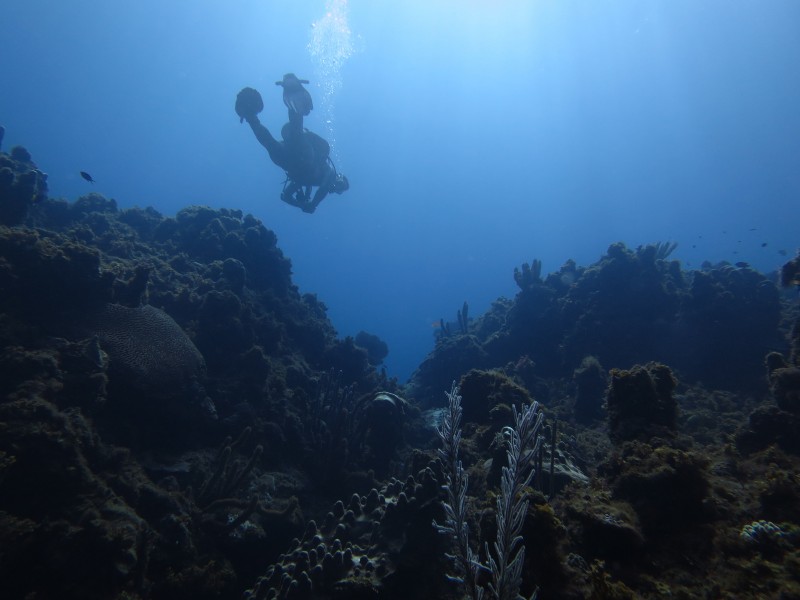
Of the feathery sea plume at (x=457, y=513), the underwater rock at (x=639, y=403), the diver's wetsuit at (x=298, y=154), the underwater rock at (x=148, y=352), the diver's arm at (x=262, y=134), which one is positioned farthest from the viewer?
the diver's wetsuit at (x=298, y=154)

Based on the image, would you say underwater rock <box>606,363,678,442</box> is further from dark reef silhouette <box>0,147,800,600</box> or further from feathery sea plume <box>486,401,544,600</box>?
feathery sea plume <box>486,401,544,600</box>

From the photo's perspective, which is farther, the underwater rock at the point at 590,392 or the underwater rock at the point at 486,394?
the underwater rock at the point at 590,392

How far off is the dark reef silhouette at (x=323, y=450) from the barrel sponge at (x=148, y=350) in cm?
4

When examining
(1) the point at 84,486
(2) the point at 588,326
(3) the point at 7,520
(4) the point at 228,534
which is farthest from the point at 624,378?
(2) the point at 588,326

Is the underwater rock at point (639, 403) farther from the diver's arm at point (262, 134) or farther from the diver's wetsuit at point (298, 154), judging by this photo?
the diver's arm at point (262, 134)

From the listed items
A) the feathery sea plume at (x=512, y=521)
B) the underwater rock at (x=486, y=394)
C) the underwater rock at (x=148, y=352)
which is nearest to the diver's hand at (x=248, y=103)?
the underwater rock at (x=148, y=352)

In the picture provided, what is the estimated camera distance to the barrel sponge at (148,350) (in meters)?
8.37

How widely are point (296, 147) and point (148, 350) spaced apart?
52.6 feet

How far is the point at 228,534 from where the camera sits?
7.15 metres

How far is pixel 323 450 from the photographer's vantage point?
33.2ft

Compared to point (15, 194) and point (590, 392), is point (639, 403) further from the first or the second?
point (15, 194)

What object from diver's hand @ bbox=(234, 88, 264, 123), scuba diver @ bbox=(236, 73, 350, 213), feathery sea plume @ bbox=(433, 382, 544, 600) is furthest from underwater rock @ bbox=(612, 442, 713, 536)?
diver's hand @ bbox=(234, 88, 264, 123)

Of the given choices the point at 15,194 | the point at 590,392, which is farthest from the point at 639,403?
the point at 15,194

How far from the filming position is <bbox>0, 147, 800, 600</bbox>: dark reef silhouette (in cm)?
432
